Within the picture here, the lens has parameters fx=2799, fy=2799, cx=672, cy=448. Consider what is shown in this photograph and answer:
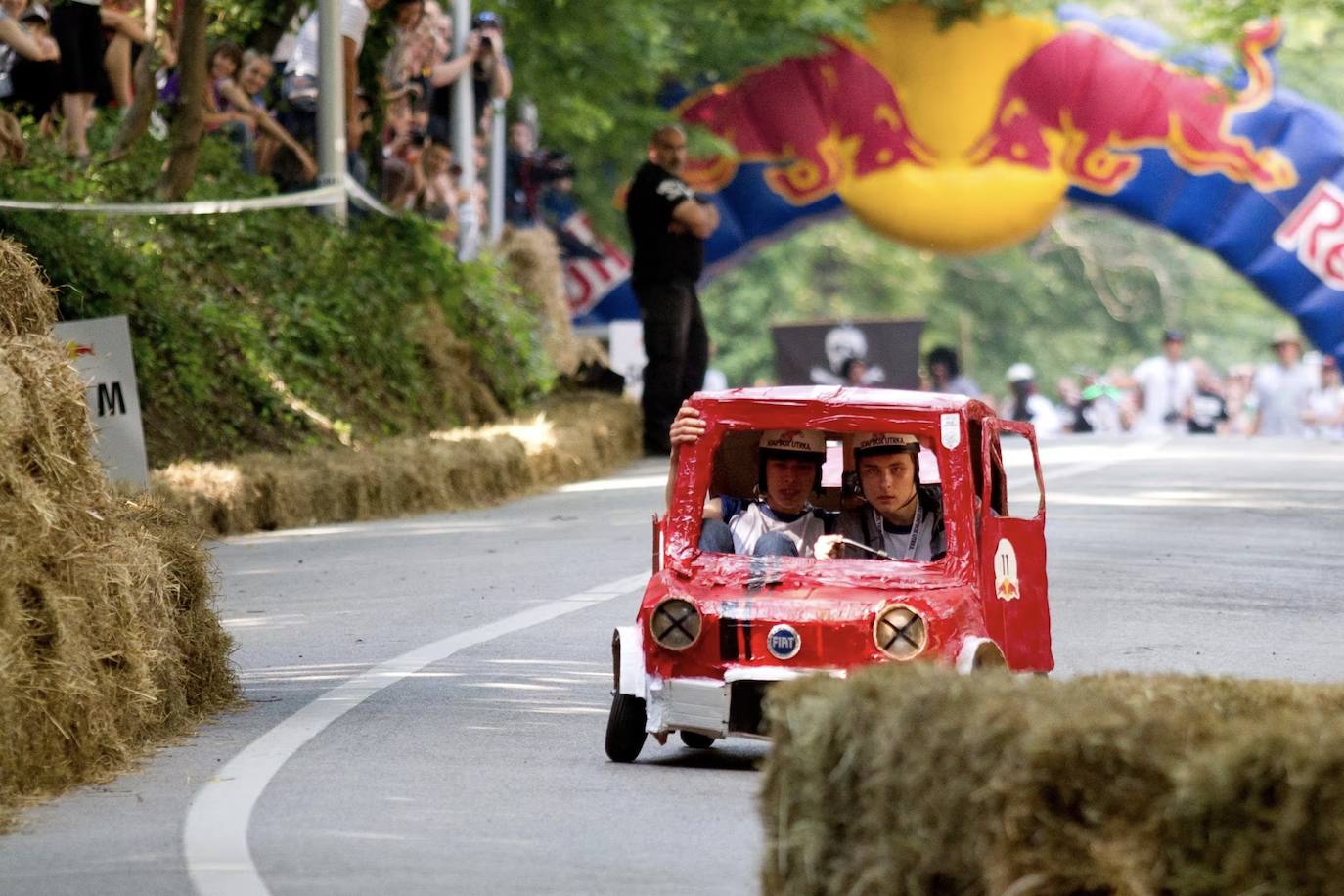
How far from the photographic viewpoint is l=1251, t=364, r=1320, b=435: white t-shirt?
36.3 meters

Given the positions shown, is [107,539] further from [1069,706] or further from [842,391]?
[1069,706]

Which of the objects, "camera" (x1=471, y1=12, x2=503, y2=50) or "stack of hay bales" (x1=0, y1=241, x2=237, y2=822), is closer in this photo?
"stack of hay bales" (x1=0, y1=241, x2=237, y2=822)

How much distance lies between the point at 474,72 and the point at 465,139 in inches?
29.4

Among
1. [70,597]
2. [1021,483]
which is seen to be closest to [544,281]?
[1021,483]

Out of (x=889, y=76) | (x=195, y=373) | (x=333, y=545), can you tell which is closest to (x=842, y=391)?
(x=333, y=545)

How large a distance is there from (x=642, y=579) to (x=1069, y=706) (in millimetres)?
9607

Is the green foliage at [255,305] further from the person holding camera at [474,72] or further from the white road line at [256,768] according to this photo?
the white road line at [256,768]

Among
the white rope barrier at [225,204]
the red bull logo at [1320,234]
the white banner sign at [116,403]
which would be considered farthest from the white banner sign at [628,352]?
the white banner sign at [116,403]

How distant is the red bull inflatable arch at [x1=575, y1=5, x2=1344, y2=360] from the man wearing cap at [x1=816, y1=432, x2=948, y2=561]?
96.8 feet

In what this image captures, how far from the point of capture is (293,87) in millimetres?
25422

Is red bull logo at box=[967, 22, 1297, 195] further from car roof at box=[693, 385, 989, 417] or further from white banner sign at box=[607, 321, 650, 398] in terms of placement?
car roof at box=[693, 385, 989, 417]

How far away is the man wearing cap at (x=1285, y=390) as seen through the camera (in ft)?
119

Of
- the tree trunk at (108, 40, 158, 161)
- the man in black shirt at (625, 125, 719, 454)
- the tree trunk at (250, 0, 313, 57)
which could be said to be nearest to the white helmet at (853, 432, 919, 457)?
the tree trunk at (108, 40, 158, 161)

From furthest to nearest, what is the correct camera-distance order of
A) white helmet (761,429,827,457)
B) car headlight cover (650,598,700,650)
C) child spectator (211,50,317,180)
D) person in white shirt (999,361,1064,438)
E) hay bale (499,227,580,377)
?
person in white shirt (999,361,1064,438) < hay bale (499,227,580,377) < child spectator (211,50,317,180) < white helmet (761,429,827,457) < car headlight cover (650,598,700,650)
